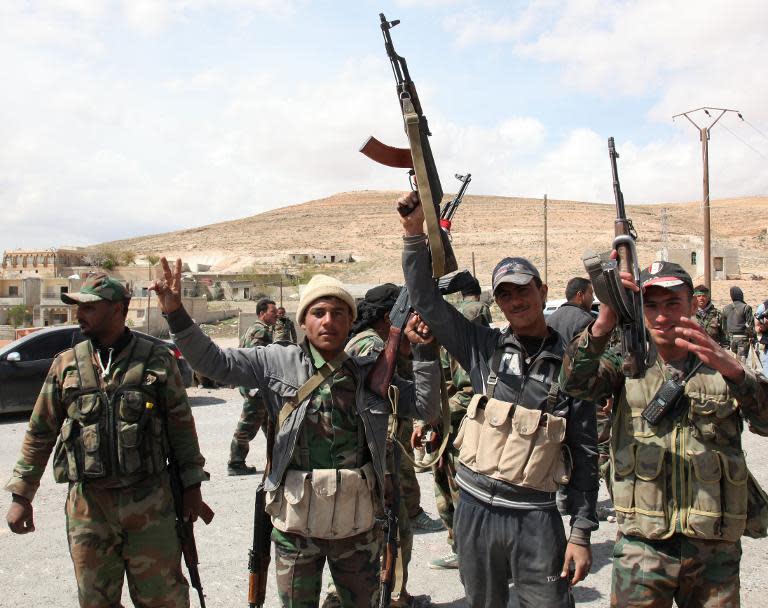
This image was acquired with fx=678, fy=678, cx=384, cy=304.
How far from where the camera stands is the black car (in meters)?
10.0

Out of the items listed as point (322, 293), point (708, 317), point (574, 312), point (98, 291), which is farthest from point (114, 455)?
point (708, 317)

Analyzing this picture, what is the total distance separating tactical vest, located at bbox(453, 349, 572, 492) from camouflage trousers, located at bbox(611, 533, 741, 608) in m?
0.43

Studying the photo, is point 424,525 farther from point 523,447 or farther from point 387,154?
point 387,154

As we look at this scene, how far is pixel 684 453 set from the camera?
2.57 m

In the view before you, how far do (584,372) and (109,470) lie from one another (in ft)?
6.97

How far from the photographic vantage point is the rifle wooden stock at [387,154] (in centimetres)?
271

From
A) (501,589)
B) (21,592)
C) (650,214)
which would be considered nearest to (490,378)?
(501,589)

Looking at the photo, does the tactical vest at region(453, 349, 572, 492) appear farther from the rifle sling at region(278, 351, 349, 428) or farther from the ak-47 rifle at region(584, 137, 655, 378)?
the rifle sling at region(278, 351, 349, 428)

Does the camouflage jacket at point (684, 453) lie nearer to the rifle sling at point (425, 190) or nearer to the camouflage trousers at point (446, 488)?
the rifle sling at point (425, 190)

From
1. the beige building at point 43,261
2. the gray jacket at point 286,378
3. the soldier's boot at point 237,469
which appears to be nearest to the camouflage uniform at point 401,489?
the gray jacket at point 286,378

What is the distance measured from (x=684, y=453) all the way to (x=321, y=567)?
4.98ft

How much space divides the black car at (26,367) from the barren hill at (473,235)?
1274 inches

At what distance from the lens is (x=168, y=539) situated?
10.4 feet

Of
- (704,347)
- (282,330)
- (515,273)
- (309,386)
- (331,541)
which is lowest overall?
(331,541)
